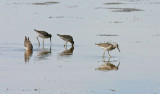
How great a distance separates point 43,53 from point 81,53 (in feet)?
5.47

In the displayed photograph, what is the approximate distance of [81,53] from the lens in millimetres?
25547

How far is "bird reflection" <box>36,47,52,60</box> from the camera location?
80.1 ft

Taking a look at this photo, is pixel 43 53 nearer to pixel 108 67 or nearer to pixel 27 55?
pixel 27 55

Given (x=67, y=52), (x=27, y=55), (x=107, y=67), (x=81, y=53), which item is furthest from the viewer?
(x=67, y=52)

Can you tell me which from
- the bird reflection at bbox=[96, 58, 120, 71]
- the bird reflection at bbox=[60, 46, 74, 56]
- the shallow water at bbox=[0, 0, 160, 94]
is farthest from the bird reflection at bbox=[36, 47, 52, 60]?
the bird reflection at bbox=[96, 58, 120, 71]

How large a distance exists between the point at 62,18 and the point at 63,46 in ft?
38.3

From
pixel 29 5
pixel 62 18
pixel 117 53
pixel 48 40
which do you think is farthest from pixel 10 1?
pixel 117 53

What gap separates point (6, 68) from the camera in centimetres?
2112

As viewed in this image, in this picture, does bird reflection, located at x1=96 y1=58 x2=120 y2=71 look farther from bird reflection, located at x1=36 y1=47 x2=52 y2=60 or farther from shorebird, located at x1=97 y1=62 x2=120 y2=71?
bird reflection, located at x1=36 y1=47 x2=52 y2=60

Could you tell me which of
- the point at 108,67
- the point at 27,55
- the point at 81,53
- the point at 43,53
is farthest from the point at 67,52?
the point at 108,67

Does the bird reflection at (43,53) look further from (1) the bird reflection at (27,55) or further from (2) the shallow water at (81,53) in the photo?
(1) the bird reflection at (27,55)

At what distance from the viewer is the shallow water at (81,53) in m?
18.0

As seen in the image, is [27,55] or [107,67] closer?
[107,67]

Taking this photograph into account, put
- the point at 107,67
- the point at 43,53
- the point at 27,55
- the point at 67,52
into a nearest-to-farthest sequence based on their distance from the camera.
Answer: the point at 107,67 < the point at 27,55 < the point at 43,53 < the point at 67,52
